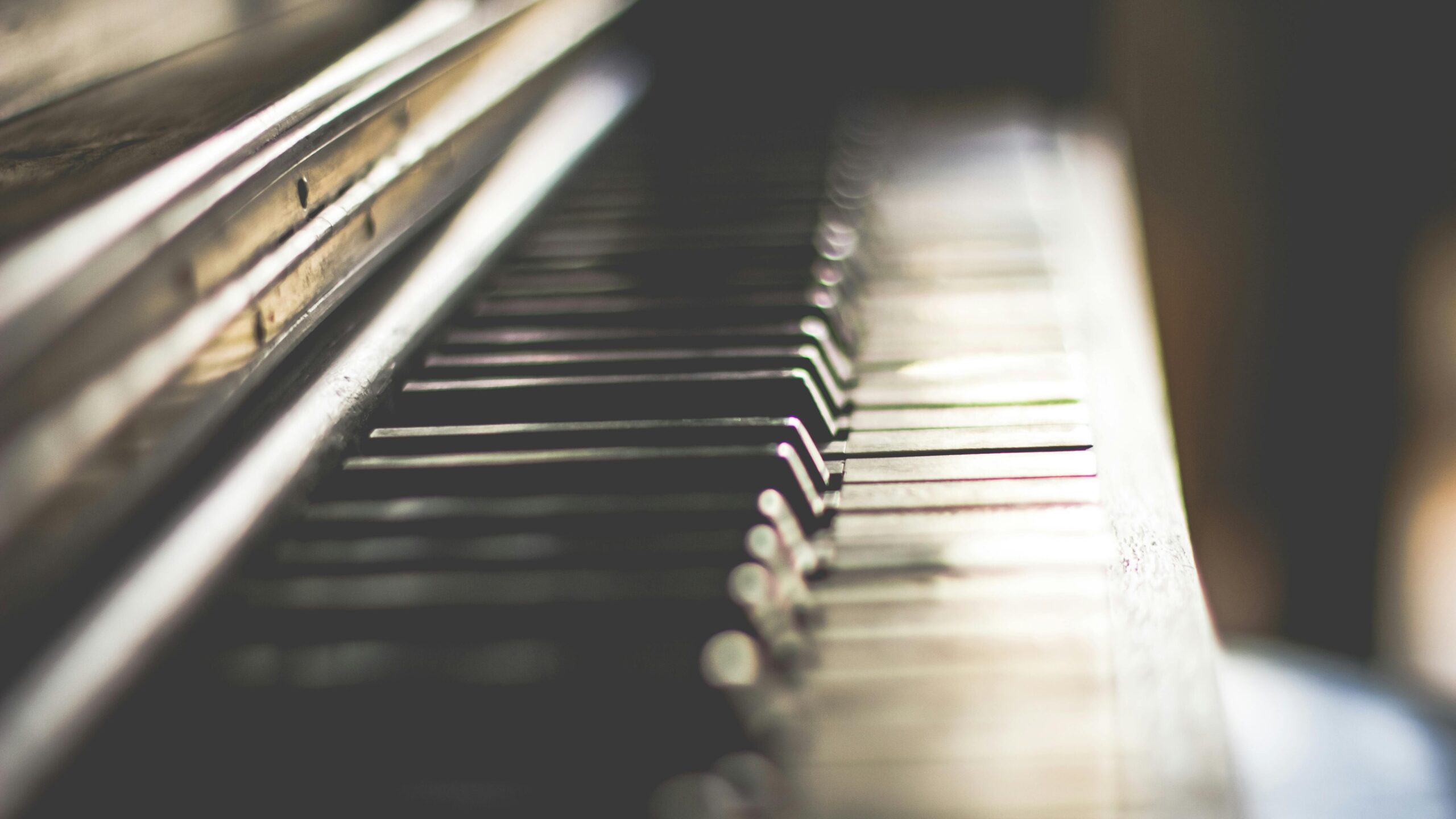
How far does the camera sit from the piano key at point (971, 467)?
1.34 meters

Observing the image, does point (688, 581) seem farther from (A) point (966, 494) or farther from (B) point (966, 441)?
(B) point (966, 441)

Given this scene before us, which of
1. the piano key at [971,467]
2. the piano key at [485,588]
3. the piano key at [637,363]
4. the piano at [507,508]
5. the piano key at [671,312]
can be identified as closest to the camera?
the piano at [507,508]

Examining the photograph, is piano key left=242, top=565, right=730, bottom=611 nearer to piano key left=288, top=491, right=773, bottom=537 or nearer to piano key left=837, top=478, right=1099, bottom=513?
piano key left=288, top=491, right=773, bottom=537

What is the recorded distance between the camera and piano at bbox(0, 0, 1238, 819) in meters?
0.88

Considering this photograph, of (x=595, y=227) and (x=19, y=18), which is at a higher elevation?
(x=19, y=18)

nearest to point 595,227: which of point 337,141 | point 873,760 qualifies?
point 337,141

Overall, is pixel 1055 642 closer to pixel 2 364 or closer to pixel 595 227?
pixel 2 364

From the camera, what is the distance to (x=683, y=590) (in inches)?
41.9

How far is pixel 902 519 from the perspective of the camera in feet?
4.09

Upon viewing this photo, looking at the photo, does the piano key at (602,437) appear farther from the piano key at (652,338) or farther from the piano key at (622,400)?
the piano key at (652,338)

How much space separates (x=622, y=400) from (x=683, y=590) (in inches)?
18.0

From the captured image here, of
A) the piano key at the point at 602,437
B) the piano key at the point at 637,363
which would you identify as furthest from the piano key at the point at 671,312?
the piano key at the point at 602,437

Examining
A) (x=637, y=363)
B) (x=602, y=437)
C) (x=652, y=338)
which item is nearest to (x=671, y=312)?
(x=652, y=338)

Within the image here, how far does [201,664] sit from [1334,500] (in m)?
4.88
